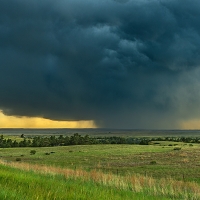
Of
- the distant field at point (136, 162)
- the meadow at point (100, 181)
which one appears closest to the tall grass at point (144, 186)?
the meadow at point (100, 181)

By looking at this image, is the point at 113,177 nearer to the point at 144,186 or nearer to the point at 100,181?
the point at 100,181

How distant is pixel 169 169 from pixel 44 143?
265ft

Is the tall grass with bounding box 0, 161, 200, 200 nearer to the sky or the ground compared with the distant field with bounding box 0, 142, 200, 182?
nearer to the sky

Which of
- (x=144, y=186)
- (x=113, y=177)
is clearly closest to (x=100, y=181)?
(x=113, y=177)

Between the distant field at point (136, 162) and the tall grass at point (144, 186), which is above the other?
the tall grass at point (144, 186)

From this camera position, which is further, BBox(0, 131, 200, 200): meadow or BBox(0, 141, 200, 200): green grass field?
BBox(0, 141, 200, 200): green grass field

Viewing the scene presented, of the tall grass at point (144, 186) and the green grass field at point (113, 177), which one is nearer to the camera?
the green grass field at point (113, 177)

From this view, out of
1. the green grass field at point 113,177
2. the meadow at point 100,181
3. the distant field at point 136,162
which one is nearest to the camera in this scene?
the meadow at point 100,181

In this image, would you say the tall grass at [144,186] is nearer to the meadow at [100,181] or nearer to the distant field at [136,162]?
the meadow at [100,181]

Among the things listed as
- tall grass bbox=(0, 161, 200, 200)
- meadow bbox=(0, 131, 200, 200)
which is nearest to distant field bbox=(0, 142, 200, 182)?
meadow bbox=(0, 131, 200, 200)

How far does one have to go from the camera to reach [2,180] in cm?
1089

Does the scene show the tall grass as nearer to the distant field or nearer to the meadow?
the meadow

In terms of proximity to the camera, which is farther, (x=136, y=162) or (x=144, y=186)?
(x=136, y=162)

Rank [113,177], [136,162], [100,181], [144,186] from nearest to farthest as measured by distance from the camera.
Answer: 1. [144,186]
2. [100,181]
3. [113,177]
4. [136,162]
